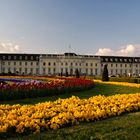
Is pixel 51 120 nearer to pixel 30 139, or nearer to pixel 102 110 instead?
pixel 30 139

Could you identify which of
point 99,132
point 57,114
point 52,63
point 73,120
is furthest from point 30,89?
point 52,63

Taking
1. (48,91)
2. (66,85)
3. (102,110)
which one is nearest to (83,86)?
(66,85)

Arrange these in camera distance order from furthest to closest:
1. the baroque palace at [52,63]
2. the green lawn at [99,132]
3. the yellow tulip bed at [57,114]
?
the baroque palace at [52,63], the yellow tulip bed at [57,114], the green lawn at [99,132]

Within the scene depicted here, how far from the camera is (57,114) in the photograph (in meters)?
10.4

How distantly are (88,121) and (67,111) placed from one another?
0.82 m

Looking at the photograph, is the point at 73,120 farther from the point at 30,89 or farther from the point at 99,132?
the point at 30,89

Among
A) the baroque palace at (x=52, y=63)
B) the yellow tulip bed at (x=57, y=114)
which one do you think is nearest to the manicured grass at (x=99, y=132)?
the yellow tulip bed at (x=57, y=114)

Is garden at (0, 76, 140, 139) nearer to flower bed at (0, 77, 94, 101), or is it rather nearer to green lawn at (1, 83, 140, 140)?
green lawn at (1, 83, 140, 140)

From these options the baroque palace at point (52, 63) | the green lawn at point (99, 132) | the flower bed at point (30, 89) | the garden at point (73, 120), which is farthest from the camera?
the baroque palace at point (52, 63)

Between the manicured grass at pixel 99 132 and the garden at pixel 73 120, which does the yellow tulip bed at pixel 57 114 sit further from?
the manicured grass at pixel 99 132

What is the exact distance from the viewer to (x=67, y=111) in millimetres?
10750

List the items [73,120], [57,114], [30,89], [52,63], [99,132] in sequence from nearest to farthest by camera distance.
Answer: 1. [99,132]
2. [73,120]
3. [57,114]
4. [30,89]
5. [52,63]

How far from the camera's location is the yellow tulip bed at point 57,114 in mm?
8836

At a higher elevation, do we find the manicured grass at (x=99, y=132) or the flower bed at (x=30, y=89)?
the flower bed at (x=30, y=89)
